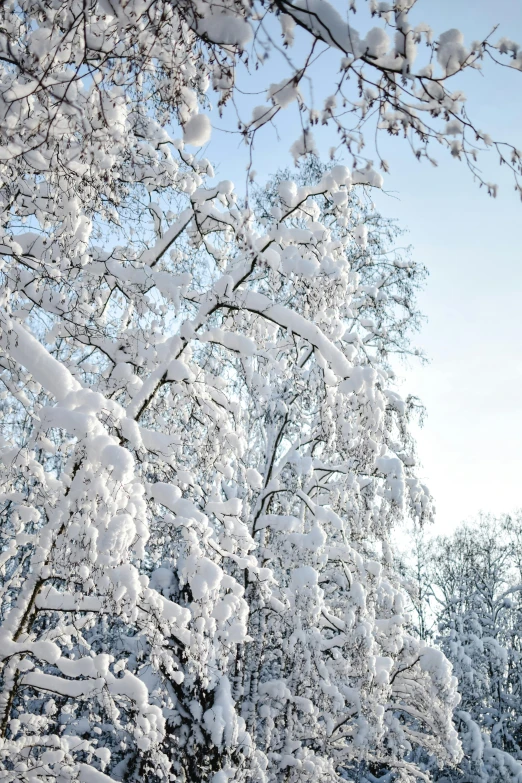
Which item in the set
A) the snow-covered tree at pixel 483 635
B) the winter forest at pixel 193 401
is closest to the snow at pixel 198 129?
the winter forest at pixel 193 401

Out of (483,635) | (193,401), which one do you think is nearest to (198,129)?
(193,401)

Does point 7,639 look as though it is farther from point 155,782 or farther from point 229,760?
point 155,782

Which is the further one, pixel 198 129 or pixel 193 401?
pixel 193 401

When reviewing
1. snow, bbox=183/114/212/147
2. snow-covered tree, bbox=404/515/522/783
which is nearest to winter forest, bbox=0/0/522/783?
snow, bbox=183/114/212/147

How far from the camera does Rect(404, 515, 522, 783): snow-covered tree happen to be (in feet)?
38.8

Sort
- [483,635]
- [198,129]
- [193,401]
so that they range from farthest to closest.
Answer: [483,635] < [193,401] < [198,129]

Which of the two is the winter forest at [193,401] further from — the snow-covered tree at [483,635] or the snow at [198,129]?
the snow-covered tree at [483,635]

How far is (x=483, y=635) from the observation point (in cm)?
1703

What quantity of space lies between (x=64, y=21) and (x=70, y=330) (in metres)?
1.98

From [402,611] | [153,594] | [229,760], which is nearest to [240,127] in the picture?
[153,594]

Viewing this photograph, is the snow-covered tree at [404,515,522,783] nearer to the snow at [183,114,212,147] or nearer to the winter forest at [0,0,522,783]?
the winter forest at [0,0,522,783]

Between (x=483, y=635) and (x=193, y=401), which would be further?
(x=483, y=635)

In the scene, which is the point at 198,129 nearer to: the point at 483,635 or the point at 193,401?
the point at 193,401

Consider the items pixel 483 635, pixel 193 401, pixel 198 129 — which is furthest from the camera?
pixel 483 635
